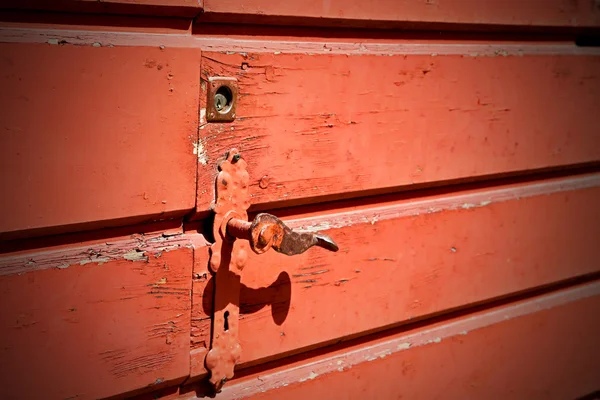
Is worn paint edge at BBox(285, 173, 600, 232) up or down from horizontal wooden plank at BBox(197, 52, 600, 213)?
down

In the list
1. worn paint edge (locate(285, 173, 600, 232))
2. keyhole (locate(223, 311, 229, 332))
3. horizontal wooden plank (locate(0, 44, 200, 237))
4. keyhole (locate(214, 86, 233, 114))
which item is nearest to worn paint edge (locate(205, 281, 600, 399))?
keyhole (locate(223, 311, 229, 332))

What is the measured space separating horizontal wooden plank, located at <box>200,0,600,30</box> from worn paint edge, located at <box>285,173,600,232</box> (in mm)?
353

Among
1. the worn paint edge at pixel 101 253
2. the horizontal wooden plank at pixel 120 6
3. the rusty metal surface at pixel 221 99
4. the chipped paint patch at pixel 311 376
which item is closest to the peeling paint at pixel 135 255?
the worn paint edge at pixel 101 253

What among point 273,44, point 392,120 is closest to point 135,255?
point 273,44

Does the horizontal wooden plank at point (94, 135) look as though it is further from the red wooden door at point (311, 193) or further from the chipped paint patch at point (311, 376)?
the chipped paint patch at point (311, 376)

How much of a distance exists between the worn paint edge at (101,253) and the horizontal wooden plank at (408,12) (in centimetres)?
34

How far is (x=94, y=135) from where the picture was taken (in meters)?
0.85

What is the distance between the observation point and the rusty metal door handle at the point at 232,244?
0.97 m

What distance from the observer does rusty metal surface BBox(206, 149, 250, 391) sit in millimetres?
1012

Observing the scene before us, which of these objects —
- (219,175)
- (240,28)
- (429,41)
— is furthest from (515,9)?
(219,175)

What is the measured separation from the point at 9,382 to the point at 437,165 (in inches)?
35.0

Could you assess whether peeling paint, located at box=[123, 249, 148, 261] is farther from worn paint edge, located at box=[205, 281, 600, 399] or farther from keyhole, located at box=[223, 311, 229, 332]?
worn paint edge, located at box=[205, 281, 600, 399]

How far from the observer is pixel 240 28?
1.00 meters

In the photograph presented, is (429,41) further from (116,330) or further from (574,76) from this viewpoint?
(116,330)
